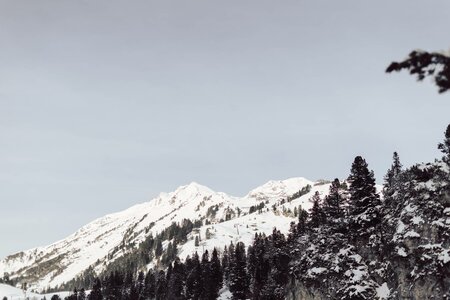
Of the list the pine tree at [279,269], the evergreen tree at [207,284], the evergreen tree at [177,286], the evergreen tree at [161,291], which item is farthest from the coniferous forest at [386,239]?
the evergreen tree at [161,291]

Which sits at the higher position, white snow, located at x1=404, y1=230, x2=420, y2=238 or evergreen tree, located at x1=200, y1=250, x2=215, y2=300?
evergreen tree, located at x1=200, y1=250, x2=215, y2=300

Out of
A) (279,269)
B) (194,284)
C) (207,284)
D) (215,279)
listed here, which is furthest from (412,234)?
(194,284)

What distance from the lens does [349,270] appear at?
38062mm

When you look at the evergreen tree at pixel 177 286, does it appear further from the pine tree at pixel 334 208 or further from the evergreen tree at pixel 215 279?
the pine tree at pixel 334 208

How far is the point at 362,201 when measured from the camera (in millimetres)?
45469

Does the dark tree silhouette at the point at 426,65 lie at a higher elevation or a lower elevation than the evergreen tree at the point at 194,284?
lower

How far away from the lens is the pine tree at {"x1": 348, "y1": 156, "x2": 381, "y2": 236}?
145 feet

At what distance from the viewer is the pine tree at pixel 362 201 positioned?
44.3m

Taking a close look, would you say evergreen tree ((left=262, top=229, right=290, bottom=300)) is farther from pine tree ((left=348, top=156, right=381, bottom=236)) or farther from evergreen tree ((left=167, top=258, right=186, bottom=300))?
pine tree ((left=348, top=156, right=381, bottom=236))

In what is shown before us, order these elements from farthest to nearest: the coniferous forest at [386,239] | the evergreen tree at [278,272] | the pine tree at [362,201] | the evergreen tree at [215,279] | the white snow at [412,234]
Result: 1. the evergreen tree at [215,279]
2. the evergreen tree at [278,272]
3. the pine tree at [362,201]
4. the white snow at [412,234]
5. the coniferous forest at [386,239]

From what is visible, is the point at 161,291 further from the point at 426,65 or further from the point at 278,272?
the point at 426,65

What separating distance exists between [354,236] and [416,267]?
11.1 metres

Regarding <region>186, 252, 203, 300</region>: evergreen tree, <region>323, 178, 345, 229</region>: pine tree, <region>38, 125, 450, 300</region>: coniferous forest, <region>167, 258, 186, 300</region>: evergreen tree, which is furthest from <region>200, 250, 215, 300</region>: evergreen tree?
<region>323, 178, 345, 229</region>: pine tree

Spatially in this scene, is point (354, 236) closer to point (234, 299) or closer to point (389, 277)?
point (389, 277)
